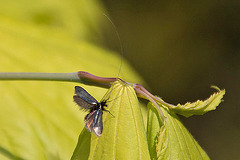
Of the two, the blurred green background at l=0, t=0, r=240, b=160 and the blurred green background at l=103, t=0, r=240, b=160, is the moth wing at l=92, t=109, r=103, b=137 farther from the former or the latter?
the blurred green background at l=103, t=0, r=240, b=160

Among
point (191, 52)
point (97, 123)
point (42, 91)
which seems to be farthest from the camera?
point (191, 52)

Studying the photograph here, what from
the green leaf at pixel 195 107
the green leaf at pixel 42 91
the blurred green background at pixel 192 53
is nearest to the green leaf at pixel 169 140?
the green leaf at pixel 195 107

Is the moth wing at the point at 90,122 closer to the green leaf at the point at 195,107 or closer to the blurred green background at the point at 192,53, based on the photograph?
the green leaf at the point at 195,107

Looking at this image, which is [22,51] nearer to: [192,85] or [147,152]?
[147,152]

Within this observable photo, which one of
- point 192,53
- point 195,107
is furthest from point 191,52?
point 195,107

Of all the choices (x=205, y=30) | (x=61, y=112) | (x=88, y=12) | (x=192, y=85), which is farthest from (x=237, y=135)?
(x=61, y=112)

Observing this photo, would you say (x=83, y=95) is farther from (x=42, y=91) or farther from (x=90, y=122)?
(x=42, y=91)
